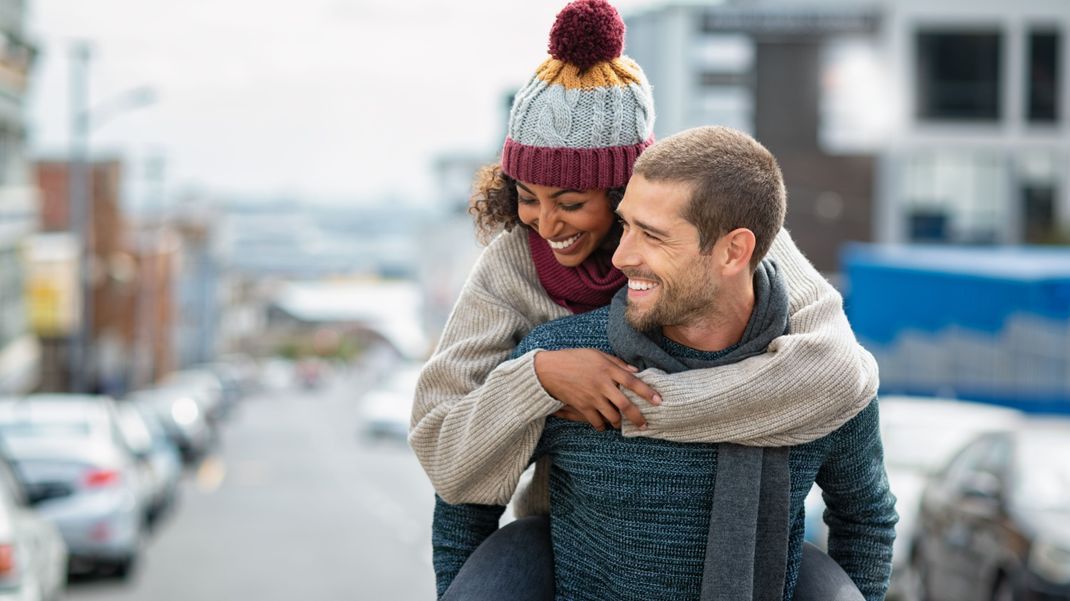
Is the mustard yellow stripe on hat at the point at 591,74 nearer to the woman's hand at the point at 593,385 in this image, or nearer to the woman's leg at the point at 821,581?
the woman's hand at the point at 593,385

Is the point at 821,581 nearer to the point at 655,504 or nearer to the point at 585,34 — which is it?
Result: the point at 655,504

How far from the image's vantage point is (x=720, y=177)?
2725 mm

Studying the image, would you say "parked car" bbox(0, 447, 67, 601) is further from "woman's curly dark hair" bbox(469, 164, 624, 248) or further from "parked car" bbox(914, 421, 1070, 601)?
"woman's curly dark hair" bbox(469, 164, 624, 248)

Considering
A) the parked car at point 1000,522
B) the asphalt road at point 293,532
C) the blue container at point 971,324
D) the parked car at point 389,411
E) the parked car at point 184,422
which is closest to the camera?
the parked car at point 1000,522

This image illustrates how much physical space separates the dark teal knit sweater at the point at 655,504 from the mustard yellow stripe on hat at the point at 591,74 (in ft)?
1.46

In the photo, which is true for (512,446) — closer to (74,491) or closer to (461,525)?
(461,525)

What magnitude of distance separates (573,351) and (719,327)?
0.27 metres

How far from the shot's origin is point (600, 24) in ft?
10.4

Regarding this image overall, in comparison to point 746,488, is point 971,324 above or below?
below

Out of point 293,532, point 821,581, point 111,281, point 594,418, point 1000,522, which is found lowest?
point 111,281

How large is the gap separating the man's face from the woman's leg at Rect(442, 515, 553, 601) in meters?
0.56

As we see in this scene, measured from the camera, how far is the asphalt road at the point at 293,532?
667 inches

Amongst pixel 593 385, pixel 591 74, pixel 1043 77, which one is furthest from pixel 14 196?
pixel 593 385

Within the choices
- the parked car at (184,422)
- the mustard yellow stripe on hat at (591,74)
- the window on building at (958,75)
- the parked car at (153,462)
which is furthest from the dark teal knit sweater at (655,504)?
the window on building at (958,75)
